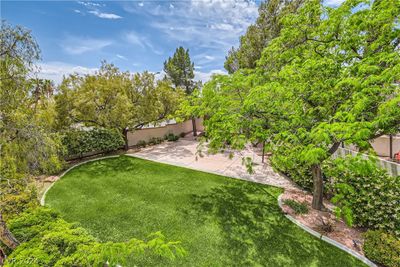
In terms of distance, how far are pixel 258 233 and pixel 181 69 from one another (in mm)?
22833

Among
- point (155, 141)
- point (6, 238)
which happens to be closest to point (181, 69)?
point (155, 141)

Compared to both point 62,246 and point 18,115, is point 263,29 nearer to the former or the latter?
point 18,115

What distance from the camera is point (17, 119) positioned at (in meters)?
4.48

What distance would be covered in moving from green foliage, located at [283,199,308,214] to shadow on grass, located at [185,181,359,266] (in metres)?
0.56

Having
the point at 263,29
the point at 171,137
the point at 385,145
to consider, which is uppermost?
the point at 263,29

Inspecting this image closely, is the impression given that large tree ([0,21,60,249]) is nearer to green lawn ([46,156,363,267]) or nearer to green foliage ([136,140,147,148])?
green lawn ([46,156,363,267])

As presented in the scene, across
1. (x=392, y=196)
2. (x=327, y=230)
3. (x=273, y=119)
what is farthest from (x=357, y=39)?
(x=327, y=230)

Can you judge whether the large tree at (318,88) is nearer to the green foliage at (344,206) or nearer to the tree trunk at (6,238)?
the green foliage at (344,206)

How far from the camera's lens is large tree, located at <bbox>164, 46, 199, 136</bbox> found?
25.2 meters

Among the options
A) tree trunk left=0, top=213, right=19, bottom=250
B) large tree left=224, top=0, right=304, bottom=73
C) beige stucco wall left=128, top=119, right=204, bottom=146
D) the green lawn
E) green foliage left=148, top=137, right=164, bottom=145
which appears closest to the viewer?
tree trunk left=0, top=213, right=19, bottom=250

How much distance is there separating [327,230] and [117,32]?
43.1 ft

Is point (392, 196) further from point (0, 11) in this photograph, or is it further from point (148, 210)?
point (0, 11)

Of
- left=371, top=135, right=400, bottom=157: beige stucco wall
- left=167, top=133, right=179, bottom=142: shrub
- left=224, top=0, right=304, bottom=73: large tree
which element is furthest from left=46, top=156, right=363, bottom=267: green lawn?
left=167, top=133, right=179, bottom=142: shrub

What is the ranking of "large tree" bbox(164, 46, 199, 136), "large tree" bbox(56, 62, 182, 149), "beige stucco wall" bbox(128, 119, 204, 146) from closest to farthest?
"large tree" bbox(56, 62, 182, 149) → "beige stucco wall" bbox(128, 119, 204, 146) → "large tree" bbox(164, 46, 199, 136)
